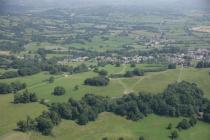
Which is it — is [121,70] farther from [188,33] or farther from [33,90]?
[188,33]

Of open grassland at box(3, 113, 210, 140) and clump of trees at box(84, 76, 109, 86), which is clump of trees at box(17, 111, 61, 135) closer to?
open grassland at box(3, 113, 210, 140)

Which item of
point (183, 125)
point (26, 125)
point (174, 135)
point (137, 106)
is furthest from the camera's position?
point (137, 106)

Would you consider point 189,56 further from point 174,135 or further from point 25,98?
point 174,135

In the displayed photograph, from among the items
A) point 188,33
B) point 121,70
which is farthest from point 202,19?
point 121,70

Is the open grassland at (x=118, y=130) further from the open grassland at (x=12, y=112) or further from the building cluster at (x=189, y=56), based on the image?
the building cluster at (x=189, y=56)

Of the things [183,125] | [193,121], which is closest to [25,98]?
[183,125]

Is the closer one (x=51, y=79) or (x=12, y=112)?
(x=12, y=112)
